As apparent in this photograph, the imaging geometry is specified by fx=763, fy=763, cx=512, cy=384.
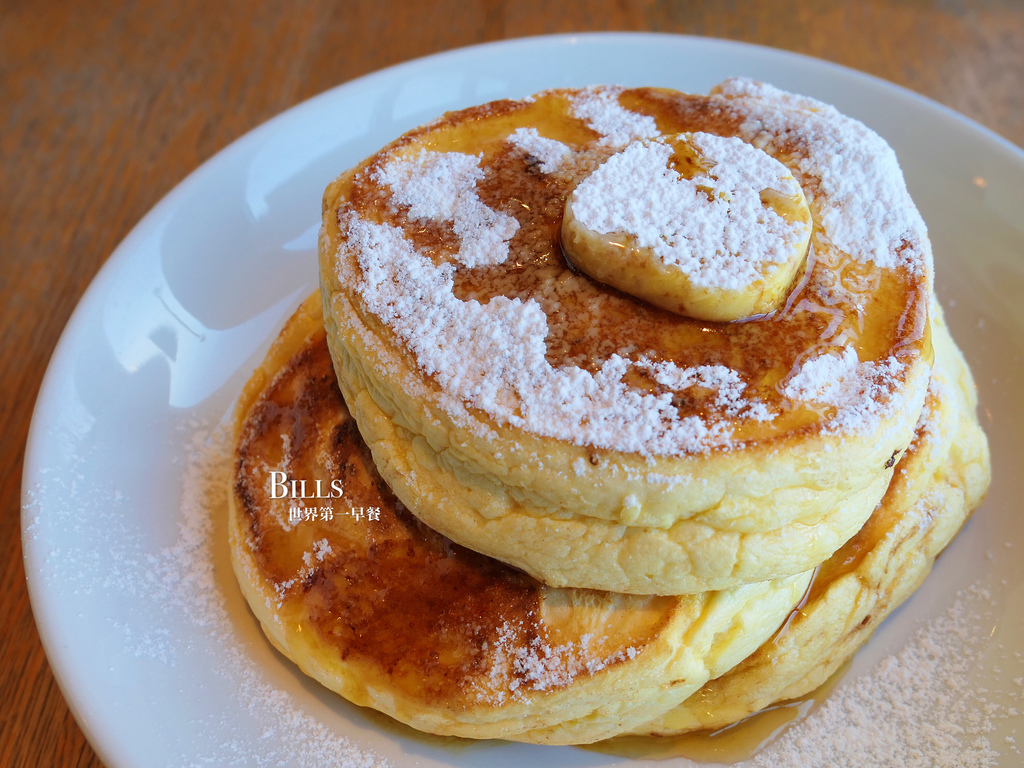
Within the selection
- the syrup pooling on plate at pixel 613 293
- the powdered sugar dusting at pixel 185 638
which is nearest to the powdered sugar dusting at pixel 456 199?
the syrup pooling on plate at pixel 613 293

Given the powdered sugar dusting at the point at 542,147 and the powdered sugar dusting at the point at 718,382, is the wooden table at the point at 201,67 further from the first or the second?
the powdered sugar dusting at the point at 718,382

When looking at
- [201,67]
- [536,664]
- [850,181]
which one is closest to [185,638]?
[536,664]

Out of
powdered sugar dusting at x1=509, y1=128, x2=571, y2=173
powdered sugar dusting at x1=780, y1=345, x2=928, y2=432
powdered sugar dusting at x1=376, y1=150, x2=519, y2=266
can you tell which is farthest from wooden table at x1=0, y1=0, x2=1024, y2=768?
powdered sugar dusting at x1=780, y1=345, x2=928, y2=432

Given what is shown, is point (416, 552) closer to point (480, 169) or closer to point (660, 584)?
point (660, 584)

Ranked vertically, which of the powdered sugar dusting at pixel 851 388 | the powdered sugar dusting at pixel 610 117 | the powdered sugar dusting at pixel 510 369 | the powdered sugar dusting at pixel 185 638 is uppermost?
the powdered sugar dusting at pixel 610 117

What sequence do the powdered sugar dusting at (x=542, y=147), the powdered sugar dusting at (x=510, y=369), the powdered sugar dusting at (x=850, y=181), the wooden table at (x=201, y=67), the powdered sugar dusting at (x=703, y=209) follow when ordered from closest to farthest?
the powdered sugar dusting at (x=510, y=369) < the powdered sugar dusting at (x=703, y=209) < the powdered sugar dusting at (x=850, y=181) < the powdered sugar dusting at (x=542, y=147) < the wooden table at (x=201, y=67)

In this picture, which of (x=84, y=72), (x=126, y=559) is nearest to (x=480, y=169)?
Result: (x=126, y=559)

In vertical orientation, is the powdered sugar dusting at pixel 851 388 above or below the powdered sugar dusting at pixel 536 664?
above
